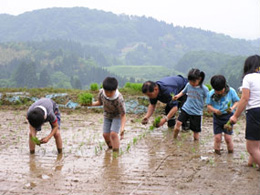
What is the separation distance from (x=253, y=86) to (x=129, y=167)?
1.99 meters

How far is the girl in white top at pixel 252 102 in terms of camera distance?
4.28 meters

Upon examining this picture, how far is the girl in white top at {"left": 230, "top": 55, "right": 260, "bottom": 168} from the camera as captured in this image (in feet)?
14.0

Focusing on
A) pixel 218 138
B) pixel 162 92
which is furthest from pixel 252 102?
pixel 162 92

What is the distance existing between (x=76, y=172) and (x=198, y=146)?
101 inches

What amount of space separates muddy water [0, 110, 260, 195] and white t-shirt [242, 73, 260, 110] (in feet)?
3.12

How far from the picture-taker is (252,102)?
436 cm

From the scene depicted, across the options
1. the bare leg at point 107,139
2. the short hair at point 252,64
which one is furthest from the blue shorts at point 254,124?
the bare leg at point 107,139

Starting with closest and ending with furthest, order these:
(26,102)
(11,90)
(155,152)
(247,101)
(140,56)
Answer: (247,101) < (155,152) < (26,102) < (11,90) < (140,56)

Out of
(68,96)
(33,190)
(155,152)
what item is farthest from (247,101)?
(68,96)

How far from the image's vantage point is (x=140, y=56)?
193625mm

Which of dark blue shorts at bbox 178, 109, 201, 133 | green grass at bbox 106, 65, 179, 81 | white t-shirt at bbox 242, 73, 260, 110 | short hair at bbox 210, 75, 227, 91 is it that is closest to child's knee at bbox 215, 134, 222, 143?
short hair at bbox 210, 75, 227, 91

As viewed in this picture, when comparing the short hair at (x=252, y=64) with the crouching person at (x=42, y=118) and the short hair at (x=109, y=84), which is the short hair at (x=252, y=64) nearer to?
the short hair at (x=109, y=84)

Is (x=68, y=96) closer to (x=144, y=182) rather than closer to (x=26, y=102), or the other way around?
(x=26, y=102)

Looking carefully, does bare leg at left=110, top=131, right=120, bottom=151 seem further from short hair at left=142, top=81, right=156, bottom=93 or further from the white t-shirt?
the white t-shirt
